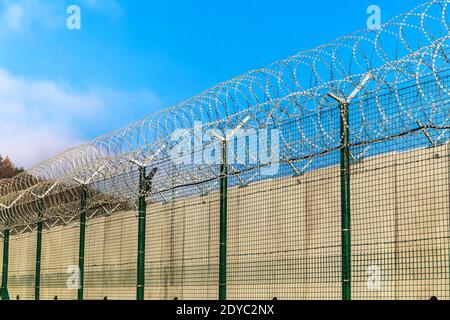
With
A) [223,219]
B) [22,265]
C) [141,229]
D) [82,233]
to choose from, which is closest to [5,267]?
[22,265]

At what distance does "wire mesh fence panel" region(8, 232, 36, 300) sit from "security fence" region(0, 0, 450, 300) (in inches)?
97.5

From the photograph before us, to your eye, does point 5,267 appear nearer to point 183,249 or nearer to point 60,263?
point 60,263

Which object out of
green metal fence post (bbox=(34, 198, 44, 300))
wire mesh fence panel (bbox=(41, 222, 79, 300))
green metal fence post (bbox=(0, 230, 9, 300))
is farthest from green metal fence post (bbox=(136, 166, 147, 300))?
green metal fence post (bbox=(0, 230, 9, 300))

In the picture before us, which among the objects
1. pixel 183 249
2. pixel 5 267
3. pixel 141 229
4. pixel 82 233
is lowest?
pixel 183 249

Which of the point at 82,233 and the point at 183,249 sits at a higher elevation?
the point at 82,233

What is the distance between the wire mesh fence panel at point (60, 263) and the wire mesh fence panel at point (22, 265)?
25.6 inches

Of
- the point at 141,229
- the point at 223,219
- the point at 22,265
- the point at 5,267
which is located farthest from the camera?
the point at 5,267

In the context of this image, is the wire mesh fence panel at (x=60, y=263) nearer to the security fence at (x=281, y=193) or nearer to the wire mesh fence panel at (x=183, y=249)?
the security fence at (x=281, y=193)

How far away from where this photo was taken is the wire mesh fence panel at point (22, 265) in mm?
15477

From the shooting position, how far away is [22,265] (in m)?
16.1

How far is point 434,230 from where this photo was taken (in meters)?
7.44

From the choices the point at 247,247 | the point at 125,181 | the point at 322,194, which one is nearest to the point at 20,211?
the point at 125,181

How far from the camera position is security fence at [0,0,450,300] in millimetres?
7410

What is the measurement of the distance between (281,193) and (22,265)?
8673 millimetres
